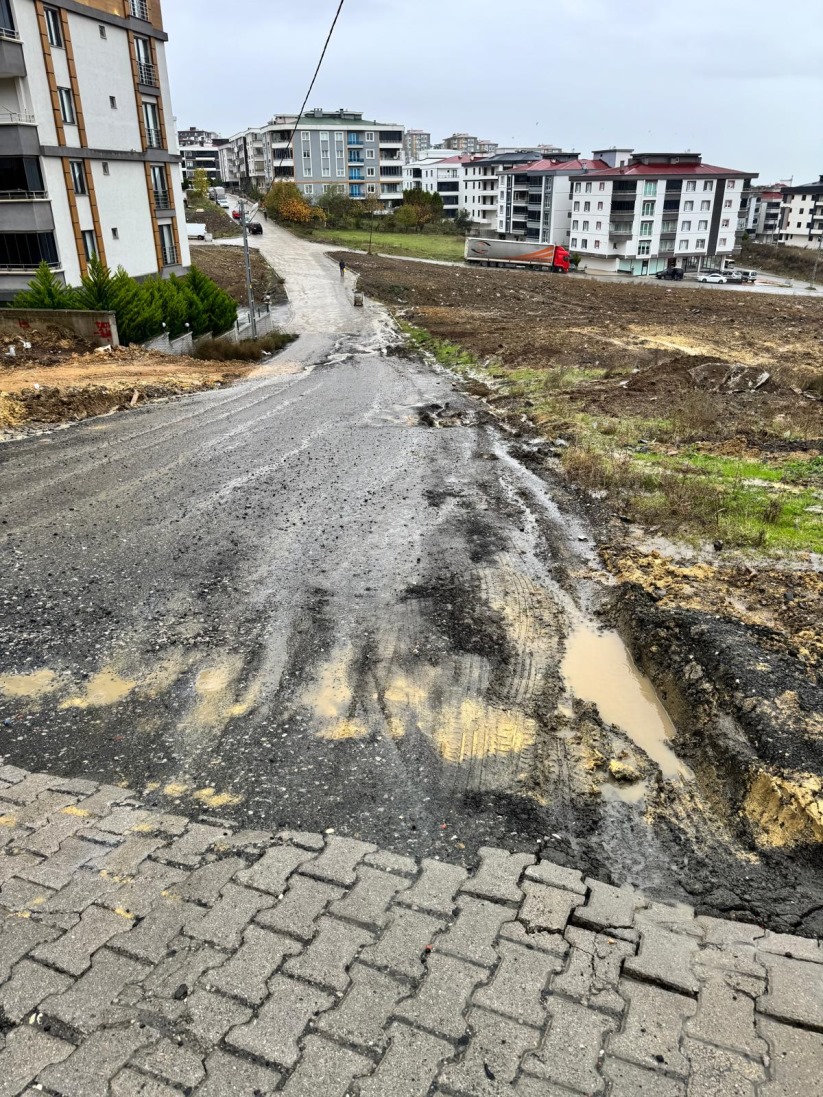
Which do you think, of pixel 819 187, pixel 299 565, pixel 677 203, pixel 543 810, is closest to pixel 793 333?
pixel 299 565

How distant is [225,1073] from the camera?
136 inches

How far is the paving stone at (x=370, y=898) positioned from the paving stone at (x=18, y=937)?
158cm

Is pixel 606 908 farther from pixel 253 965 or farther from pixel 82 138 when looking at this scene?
pixel 82 138

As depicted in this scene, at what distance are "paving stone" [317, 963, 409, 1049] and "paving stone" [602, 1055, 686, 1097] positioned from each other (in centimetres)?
103

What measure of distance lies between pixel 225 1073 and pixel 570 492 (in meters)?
11.2

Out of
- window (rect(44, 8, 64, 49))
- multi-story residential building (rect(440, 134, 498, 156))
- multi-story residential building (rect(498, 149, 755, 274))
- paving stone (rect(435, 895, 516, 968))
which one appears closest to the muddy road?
paving stone (rect(435, 895, 516, 968))

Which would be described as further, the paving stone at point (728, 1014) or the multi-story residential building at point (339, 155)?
the multi-story residential building at point (339, 155)

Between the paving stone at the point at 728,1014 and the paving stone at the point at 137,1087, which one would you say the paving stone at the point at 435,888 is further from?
the paving stone at the point at 137,1087

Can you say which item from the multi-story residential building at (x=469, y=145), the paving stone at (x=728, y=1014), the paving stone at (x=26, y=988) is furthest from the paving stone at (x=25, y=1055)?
the multi-story residential building at (x=469, y=145)

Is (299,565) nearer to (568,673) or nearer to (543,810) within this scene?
(568,673)

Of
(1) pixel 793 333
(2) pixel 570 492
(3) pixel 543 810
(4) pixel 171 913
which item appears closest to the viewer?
(4) pixel 171 913

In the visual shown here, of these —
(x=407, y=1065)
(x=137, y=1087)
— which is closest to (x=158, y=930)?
(x=137, y=1087)

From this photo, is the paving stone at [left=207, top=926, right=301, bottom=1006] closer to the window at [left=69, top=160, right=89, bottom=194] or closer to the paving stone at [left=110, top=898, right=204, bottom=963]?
the paving stone at [left=110, top=898, right=204, bottom=963]

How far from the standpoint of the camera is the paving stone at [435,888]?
14.4 feet
